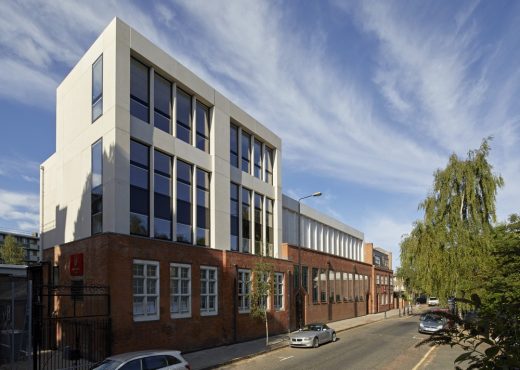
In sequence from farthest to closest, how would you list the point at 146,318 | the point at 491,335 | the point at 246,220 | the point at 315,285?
the point at 315,285
the point at 246,220
the point at 146,318
the point at 491,335

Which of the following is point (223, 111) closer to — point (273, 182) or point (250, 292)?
point (273, 182)

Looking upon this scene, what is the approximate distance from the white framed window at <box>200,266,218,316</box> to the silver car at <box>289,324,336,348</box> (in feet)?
14.8

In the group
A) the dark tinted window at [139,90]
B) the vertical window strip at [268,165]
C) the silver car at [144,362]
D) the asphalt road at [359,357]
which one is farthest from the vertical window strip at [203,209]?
the silver car at [144,362]

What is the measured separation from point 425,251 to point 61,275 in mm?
17453

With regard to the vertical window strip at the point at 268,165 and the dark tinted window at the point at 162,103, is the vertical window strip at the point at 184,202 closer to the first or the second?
the dark tinted window at the point at 162,103

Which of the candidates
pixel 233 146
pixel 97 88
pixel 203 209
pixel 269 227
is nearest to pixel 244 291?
pixel 203 209

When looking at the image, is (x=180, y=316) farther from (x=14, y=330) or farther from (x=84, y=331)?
(x=14, y=330)

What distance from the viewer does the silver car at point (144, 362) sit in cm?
1330

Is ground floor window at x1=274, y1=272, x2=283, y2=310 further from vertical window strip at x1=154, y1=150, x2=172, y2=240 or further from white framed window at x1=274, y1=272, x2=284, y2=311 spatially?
vertical window strip at x1=154, y1=150, x2=172, y2=240

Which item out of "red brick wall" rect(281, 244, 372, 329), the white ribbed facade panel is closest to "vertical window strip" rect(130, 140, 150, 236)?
"red brick wall" rect(281, 244, 372, 329)

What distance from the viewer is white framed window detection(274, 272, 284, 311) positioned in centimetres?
3231

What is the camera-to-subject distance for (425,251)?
22.1 meters

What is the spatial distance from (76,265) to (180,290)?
194 inches

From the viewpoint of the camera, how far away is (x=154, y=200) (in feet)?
75.5
